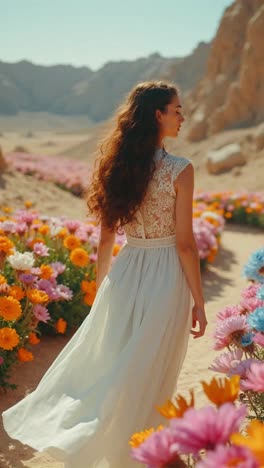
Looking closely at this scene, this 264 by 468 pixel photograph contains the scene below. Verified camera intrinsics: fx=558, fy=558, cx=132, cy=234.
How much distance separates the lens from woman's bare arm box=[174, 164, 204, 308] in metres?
2.65

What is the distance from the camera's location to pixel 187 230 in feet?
8.80

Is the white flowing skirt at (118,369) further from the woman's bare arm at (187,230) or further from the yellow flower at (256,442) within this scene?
the yellow flower at (256,442)

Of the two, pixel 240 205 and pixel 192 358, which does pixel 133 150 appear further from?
pixel 240 205

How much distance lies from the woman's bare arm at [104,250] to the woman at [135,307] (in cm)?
11

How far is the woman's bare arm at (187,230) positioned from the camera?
2.65m

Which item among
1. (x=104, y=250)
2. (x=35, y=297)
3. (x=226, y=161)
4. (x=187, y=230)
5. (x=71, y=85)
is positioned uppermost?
(x=71, y=85)

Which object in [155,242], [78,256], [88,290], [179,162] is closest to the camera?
[179,162]

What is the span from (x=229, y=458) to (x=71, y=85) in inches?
4118

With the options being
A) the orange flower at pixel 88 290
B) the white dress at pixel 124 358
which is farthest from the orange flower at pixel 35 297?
the orange flower at pixel 88 290

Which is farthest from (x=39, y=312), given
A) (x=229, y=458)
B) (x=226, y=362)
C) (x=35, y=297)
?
(x=229, y=458)

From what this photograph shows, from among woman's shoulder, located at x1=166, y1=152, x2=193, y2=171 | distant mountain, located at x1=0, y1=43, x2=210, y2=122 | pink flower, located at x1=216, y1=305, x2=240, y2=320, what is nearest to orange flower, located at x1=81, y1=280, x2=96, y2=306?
woman's shoulder, located at x1=166, y1=152, x2=193, y2=171

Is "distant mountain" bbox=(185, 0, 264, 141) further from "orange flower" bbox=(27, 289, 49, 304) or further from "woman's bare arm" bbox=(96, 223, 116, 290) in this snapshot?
"woman's bare arm" bbox=(96, 223, 116, 290)

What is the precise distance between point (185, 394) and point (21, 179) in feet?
35.7

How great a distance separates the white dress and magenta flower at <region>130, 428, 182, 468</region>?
110cm
